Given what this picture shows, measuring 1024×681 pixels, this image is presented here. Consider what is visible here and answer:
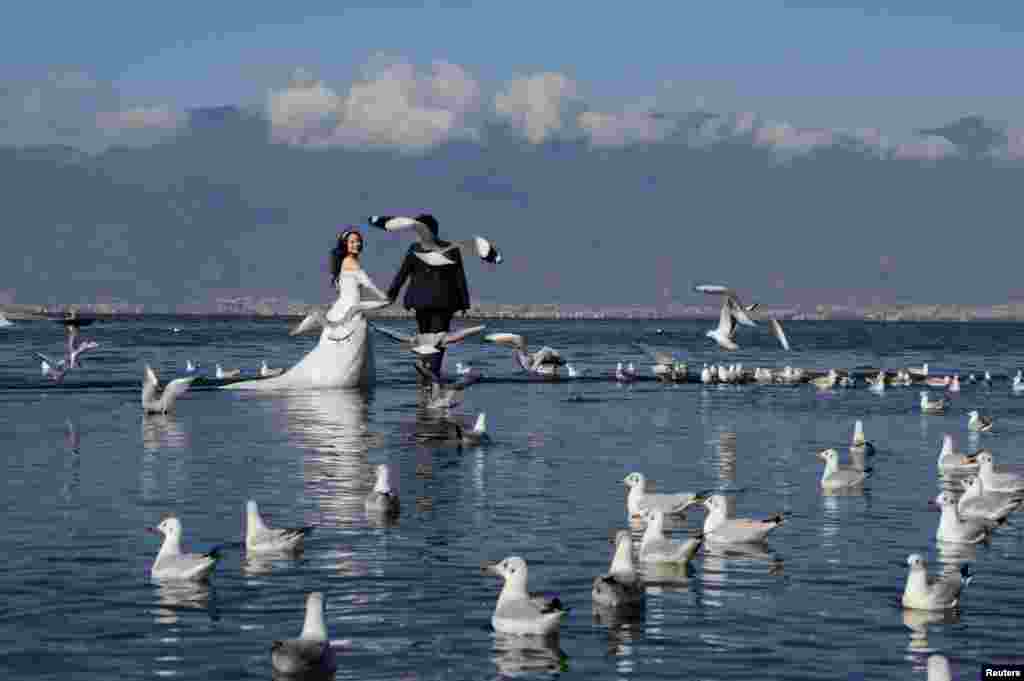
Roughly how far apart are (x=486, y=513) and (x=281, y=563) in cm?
512

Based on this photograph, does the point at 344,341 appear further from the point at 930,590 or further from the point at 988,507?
the point at 930,590

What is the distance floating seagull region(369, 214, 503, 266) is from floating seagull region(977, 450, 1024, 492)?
14.1 m

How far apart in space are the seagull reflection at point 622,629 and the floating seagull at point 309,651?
8.36ft

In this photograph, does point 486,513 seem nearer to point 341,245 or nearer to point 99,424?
point 99,424

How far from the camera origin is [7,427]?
37.9 m

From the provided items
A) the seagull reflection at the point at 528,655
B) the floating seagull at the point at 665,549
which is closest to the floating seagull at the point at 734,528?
the floating seagull at the point at 665,549

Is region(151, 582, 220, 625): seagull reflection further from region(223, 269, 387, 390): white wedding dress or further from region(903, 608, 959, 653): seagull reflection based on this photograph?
region(223, 269, 387, 390): white wedding dress

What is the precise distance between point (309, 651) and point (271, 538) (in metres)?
6.16

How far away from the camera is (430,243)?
41594 millimetres

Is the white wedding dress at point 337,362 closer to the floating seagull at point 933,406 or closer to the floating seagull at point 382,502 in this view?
the floating seagull at point 933,406

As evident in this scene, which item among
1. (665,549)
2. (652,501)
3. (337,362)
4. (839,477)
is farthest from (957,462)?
(337,362)

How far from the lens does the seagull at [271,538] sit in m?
19.9

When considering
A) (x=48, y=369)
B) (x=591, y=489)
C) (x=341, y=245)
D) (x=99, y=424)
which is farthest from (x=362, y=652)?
(x=48, y=369)

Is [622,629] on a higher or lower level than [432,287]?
lower
